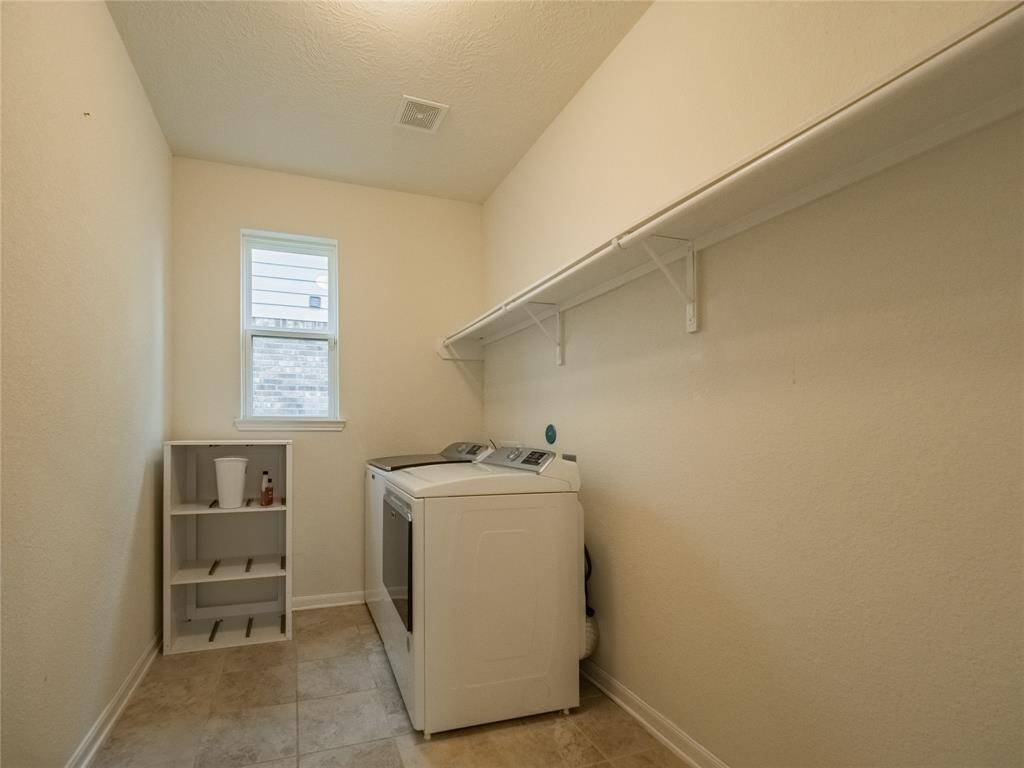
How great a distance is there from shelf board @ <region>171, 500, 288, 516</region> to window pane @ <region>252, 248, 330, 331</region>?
1129 mm

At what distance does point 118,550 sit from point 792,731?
8.08 feet

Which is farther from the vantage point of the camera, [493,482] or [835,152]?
[493,482]

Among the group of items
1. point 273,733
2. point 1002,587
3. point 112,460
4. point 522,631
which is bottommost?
point 273,733

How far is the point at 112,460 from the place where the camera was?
6.88ft

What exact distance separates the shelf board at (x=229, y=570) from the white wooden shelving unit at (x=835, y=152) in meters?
2.23

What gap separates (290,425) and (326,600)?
1.13m

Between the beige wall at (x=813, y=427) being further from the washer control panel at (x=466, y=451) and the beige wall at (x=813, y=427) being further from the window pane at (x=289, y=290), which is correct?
the window pane at (x=289, y=290)

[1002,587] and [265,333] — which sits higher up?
[265,333]

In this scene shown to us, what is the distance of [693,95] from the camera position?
1.86m

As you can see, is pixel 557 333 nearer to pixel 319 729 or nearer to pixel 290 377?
pixel 290 377

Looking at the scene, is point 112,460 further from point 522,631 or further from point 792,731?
point 792,731

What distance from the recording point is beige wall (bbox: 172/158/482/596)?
3.24m

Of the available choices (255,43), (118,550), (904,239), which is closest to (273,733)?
(118,550)

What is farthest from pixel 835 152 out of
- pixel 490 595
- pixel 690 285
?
pixel 490 595
